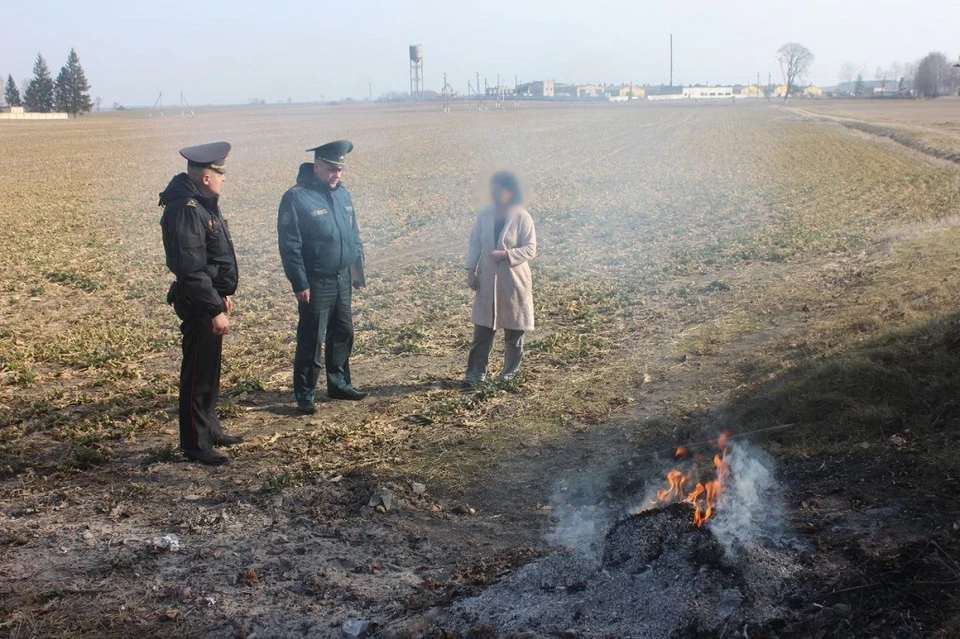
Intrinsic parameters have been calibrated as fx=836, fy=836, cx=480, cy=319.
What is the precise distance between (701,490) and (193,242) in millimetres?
3747

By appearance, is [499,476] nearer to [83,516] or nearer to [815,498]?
[815,498]

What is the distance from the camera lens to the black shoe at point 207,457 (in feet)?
20.1

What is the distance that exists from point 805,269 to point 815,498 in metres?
8.42

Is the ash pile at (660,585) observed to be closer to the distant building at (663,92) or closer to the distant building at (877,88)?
the distant building at (877,88)

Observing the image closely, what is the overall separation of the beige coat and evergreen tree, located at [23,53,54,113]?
109807 millimetres

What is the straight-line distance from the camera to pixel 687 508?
173 inches

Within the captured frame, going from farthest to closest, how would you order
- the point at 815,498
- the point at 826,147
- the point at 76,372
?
the point at 826,147
the point at 76,372
the point at 815,498

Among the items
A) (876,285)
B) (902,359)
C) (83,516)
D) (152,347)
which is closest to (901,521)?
(902,359)

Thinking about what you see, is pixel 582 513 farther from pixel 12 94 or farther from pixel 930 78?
pixel 12 94

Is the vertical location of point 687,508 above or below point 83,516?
above

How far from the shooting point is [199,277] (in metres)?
5.89

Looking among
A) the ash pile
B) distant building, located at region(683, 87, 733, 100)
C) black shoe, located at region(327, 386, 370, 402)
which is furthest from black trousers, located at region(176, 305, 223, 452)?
distant building, located at region(683, 87, 733, 100)

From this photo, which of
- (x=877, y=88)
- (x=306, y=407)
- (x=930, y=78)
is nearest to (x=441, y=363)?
(x=306, y=407)

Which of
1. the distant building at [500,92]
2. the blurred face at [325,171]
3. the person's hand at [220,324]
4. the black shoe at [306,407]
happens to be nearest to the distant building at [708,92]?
the distant building at [500,92]
